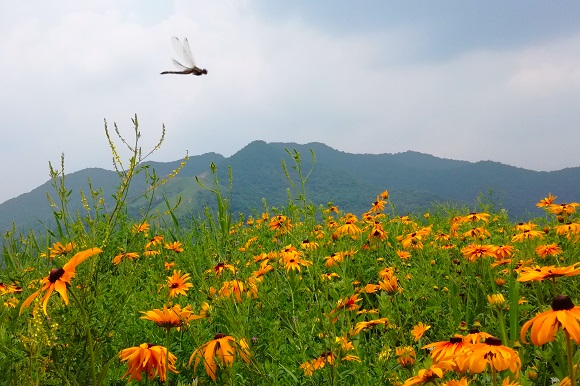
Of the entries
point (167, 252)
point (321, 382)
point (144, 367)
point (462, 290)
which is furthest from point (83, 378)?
point (167, 252)

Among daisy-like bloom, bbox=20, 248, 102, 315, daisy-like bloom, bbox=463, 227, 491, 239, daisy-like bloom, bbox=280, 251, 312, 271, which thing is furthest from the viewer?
daisy-like bloom, bbox=463, 227, 491, 239

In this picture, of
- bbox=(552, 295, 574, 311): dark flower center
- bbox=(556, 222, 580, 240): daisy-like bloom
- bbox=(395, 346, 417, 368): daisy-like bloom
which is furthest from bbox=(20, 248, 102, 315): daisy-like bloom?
bbox=(556, 222, 580, 240): daisy-like bloom

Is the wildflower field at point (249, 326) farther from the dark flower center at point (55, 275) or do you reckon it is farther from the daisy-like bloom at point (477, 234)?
the daisy-like bloom at point (477, 234)

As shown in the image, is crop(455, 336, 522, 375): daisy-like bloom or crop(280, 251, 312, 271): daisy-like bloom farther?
crop(280, 251, 312, 271): daisy-like bloom

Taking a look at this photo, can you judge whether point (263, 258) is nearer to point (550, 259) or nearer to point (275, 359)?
point (275, 359)

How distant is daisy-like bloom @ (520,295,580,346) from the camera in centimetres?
130

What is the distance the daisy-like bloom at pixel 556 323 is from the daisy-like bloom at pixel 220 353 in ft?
3.93

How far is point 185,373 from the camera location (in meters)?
2.60

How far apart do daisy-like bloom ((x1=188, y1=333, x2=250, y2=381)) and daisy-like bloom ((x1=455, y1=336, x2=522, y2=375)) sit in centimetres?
97

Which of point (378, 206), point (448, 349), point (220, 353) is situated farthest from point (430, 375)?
point (378, 206)

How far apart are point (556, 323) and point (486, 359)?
24 centimetres

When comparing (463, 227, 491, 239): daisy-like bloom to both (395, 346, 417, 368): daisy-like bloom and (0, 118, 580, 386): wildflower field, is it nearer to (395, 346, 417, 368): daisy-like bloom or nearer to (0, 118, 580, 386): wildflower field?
(0, 118, 580, 386): wildflower field

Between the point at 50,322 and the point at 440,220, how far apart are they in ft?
21.1

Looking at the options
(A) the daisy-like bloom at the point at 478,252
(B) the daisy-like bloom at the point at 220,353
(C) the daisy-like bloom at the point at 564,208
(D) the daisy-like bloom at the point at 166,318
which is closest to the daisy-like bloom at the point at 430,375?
(B) the daisy-like bloom at the point at 220,353
